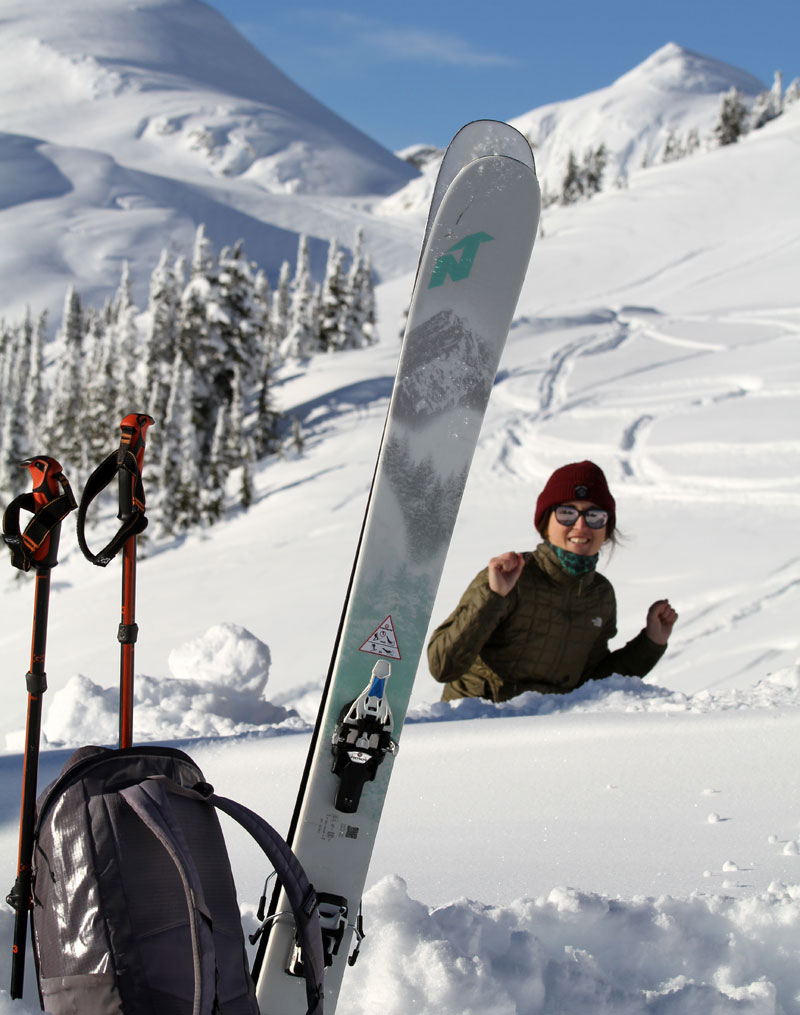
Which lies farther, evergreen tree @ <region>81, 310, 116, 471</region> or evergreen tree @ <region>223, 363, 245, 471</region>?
evergreen tree @ <region>81, 310, 116, 471</region>

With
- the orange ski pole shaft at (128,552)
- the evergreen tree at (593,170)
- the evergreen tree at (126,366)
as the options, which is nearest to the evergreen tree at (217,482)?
the evergreen tree at (126,366)

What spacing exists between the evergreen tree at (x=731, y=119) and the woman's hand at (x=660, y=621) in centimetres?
7444

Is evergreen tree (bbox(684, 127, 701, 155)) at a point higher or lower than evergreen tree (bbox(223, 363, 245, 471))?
higher

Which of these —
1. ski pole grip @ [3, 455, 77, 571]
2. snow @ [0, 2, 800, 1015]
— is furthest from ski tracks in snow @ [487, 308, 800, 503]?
ski pole grip @ [3, 455, 77, 571]

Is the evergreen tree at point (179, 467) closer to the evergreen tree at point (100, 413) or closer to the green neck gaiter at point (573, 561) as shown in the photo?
the evergreen tree at point (100, 413)

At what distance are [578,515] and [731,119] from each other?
76.3m

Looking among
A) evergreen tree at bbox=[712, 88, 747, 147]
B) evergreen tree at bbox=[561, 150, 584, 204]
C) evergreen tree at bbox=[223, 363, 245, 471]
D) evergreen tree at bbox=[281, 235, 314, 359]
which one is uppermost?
evergreen tree at bbox=[712, 88, 747, 147]

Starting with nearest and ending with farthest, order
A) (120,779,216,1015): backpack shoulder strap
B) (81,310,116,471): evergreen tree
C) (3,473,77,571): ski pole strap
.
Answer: (120,779,216,1015): backpack shoulder strap < (3,473,77,571): ski pole strap < (81,310,116,471): evergreen tree

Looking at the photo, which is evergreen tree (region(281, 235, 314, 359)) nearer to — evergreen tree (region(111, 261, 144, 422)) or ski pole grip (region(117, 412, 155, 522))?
evergreen tree (region(111, 261, 144, 422))

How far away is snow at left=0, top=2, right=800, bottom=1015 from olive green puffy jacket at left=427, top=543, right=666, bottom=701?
0.16m

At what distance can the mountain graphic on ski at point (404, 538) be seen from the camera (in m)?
2.17

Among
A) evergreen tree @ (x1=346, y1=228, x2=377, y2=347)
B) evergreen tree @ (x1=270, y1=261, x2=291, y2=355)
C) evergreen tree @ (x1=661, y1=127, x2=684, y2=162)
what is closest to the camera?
evergreen tree @ (x1=346, y1=228, x2=377, y2=347)

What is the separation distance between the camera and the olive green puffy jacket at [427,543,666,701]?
11.9 ft

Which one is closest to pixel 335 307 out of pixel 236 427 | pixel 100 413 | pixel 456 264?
pixel 100 413
